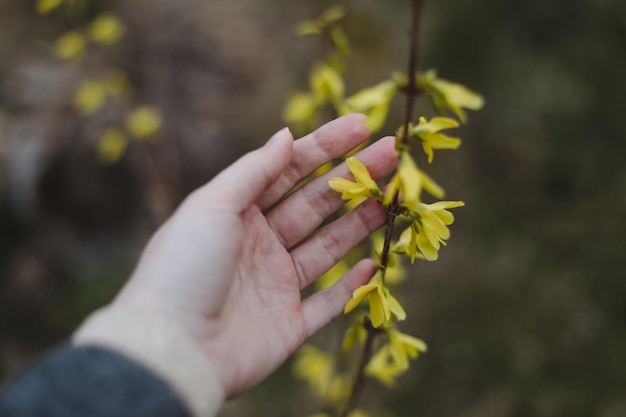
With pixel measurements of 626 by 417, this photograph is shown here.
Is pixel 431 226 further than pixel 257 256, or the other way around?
pixel 257 256

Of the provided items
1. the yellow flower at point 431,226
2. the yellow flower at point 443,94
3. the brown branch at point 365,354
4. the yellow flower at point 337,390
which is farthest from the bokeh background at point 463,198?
the yellow flower at point 443,94

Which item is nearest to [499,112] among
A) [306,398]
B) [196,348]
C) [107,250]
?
[306,398]

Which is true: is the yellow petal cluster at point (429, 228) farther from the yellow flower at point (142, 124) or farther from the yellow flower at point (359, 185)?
the yellow flower at point (142, 124)

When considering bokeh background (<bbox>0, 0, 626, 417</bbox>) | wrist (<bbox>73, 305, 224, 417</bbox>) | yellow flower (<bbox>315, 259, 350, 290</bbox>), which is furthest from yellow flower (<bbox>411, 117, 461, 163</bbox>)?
bokeh background (<bbox>0, 0, 626, 417</bbox>)

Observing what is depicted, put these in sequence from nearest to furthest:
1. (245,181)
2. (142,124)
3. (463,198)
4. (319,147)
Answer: (245,181)
(319,147)
(142,124)
(463,198)

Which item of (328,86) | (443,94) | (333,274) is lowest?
(333,274)

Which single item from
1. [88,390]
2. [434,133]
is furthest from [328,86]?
[88,390]

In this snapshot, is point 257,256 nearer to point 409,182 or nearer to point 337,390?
point 409,182

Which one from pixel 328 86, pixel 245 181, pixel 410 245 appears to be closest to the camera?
pixel 410 245

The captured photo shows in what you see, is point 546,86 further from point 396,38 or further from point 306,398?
point 306,398
